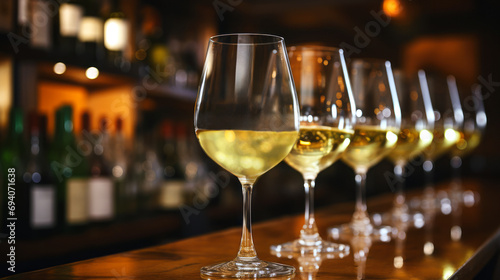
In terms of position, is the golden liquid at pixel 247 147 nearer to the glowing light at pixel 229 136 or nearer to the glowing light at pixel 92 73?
the glowing light at pixel 229 136

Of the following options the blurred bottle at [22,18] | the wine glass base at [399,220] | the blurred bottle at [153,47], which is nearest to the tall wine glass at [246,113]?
the wine glass base at [399,220]

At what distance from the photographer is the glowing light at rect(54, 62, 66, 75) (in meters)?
1.54

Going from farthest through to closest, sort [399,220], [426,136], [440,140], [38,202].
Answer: [440,140]
[38,202]
[426,136]
[399,220]

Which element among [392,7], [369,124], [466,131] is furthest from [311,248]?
[392,7]

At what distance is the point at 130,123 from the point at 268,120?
4.69 feet

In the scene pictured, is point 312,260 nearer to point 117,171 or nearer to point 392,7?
point 117,171

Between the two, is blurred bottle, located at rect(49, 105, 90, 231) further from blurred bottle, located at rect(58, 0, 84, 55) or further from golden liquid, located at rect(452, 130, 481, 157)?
golden liquid, located at rect(452, 130, 481, 157)

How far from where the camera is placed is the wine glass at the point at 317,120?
29.0 inches

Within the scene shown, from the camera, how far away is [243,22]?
3.12m

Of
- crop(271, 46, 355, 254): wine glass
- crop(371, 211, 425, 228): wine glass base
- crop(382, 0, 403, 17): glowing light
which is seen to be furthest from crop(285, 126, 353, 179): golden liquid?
crop(382, 0, 403, 17): glowing light

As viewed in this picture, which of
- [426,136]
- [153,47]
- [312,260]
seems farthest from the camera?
[153,47]

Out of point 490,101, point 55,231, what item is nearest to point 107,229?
point 55,231

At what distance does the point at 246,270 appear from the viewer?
55cm

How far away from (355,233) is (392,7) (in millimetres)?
2853
